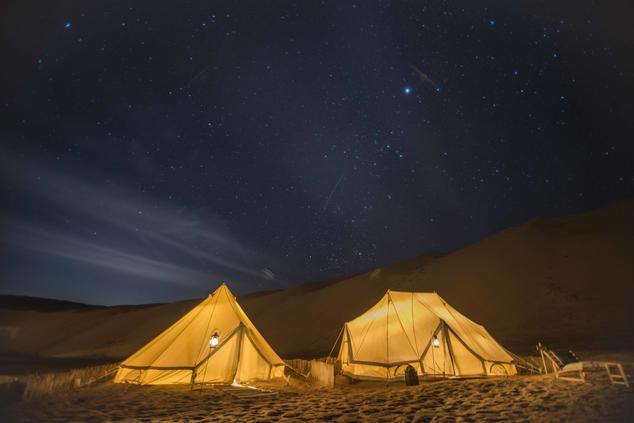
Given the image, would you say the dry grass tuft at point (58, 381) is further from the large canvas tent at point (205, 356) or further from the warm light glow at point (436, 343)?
the warm light glow at point (436, 343)

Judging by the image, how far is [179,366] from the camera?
517 inches

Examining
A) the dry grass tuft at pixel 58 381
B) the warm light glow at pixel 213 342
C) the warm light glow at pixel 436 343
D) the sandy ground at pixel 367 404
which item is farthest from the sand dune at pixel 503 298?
the dry grass tuft at pixel 58 381

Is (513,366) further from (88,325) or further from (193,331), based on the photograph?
(88,325)

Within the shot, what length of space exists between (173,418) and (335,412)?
3.37 m

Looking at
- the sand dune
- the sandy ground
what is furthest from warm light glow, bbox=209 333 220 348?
the sand dune

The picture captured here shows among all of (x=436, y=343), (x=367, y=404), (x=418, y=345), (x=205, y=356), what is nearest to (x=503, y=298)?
(x=436, y=343)

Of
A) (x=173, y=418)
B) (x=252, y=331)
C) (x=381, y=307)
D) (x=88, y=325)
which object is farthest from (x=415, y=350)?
(x=88, y=325)

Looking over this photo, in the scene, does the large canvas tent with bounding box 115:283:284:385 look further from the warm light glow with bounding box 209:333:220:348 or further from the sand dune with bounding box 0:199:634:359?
the sand dune with bounding box 0:199:634:359

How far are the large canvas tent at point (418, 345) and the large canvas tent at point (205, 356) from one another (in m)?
3.38

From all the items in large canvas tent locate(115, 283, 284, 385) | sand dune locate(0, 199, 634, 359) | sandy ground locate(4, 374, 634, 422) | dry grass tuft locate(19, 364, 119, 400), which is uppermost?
sand dune locate(0, 199, 634, 359)

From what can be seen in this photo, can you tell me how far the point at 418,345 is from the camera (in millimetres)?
14656

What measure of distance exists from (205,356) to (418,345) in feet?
24.8

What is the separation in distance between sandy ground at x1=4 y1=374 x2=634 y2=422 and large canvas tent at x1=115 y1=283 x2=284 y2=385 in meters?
1.03

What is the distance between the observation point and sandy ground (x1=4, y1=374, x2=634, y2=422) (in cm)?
791
